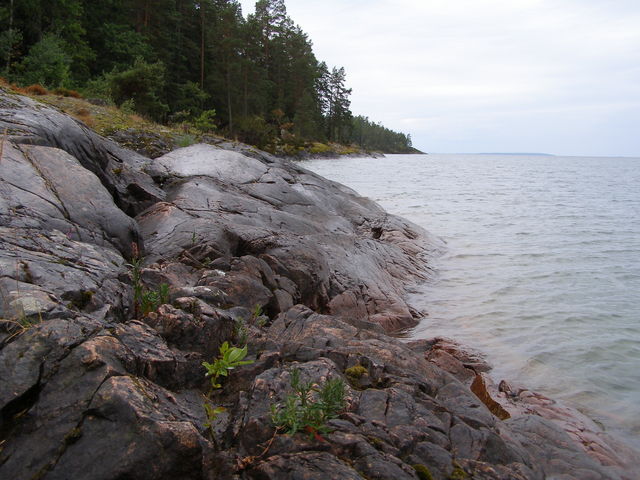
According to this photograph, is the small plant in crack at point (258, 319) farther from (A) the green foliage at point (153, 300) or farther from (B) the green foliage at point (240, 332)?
(A) the green foliage at point (153, 300)

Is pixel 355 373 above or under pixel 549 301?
above

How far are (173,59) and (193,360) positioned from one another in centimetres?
4354

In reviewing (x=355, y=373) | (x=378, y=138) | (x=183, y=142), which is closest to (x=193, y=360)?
(x=355, y=373)

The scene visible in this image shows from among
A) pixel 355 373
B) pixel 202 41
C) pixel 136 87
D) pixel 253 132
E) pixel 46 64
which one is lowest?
pixel 355 373

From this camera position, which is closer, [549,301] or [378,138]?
[549,301]

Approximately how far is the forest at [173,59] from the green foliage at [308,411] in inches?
724

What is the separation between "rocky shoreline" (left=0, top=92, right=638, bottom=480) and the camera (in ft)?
8.09

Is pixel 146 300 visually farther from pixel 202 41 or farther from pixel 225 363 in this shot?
pixel 202 41

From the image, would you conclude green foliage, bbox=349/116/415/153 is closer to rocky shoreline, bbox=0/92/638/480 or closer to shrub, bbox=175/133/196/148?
shrub, bbox=175/133/196/148

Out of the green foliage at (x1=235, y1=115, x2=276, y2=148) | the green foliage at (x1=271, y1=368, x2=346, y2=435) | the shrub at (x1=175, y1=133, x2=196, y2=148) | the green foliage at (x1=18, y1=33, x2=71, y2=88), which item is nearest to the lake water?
the green foliage at (x1=271, y1=368, x2=346, y2=435)

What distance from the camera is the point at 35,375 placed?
8.36 ft

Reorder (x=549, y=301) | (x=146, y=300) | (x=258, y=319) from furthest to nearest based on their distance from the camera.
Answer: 1. (x=549, y=301)
2. (x=258, y=319)
3. (x=146, y=300)

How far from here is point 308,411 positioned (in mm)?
2842

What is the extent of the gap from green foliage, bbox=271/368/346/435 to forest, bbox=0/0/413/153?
60.3 ft
